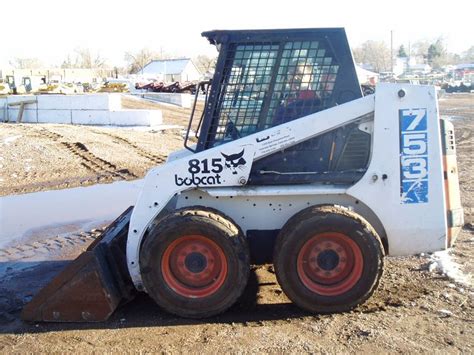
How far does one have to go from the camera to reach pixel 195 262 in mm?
5234

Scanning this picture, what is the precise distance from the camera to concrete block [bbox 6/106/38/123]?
2509 cm

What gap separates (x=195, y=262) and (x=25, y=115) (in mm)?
22095

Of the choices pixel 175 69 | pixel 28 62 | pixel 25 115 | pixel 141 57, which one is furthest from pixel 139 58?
pixel 25 115

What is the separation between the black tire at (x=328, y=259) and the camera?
5023mm

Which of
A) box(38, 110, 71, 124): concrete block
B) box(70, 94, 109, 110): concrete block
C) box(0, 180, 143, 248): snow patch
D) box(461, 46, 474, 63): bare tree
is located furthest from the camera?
box(461, 46, 474, 63): bare tree

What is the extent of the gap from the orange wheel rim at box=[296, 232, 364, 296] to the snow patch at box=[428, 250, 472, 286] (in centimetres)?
142

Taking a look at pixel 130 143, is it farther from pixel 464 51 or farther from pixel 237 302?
pixel 464 51

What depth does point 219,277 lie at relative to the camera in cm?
520

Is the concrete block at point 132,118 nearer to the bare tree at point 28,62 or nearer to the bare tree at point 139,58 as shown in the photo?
the bare tree at point 139,58

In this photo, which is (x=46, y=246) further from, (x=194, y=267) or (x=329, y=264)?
(x=329, y=264)

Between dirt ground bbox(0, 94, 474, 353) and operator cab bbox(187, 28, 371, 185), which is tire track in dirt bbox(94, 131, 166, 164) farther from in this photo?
operator cab bbox(187, 28, 371, 185)

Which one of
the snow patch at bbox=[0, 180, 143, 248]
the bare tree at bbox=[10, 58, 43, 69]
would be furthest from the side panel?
the bare tree at bbox=[10, 58, 43, 69]

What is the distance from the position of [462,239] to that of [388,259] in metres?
1.35

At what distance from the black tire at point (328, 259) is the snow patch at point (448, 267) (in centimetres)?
133
